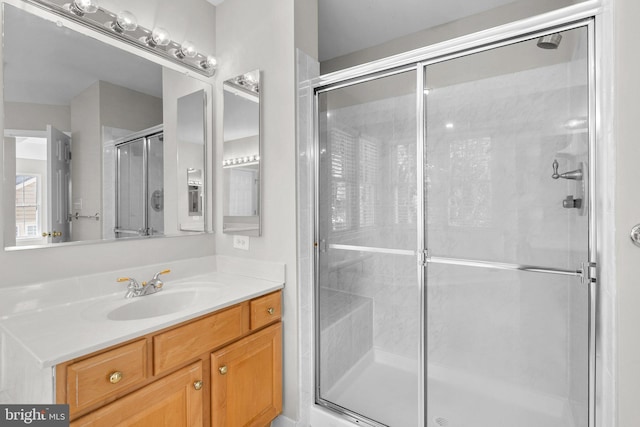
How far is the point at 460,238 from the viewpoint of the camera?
1.68 meters

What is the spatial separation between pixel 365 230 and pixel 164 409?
1329 mm

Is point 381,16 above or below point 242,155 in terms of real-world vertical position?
above

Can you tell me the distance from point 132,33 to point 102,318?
57.0 inches

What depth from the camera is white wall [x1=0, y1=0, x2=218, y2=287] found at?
1273mm

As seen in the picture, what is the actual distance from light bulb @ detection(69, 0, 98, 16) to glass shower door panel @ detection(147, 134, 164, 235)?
0.62 m

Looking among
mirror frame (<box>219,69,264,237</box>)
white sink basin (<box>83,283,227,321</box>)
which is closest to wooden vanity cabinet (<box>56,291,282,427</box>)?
white sink basin (<box>83,283,227,321</box>)

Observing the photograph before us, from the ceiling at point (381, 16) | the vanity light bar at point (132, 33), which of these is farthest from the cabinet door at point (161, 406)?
the ceiling at point (381, 16)

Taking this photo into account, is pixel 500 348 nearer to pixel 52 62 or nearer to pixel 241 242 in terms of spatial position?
pixel 241 242

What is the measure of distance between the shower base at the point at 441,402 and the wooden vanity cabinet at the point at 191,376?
0.46 metres

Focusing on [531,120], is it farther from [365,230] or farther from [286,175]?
[286,175]

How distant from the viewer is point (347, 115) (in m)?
1.92

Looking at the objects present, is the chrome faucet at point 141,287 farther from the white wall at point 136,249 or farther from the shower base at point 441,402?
the shower base at point 441,402

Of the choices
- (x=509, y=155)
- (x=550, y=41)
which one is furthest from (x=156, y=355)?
(x=550, y=41)

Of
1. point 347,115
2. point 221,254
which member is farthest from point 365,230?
point 221,254
